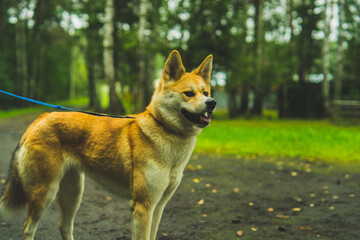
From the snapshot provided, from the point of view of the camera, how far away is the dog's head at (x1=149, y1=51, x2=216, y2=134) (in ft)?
9.59

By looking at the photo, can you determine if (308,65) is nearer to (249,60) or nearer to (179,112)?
(249,60)

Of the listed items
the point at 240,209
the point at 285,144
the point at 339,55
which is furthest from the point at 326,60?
the point at 240,209

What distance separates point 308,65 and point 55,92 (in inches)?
1165

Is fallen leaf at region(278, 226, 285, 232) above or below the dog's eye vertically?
below

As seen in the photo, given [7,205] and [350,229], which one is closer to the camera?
[7,205]

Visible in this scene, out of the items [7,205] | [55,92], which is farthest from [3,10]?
[7,205]

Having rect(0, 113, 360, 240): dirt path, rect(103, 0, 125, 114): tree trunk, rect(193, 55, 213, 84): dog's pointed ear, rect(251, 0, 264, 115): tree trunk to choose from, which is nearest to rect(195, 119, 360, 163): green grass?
rect(0, 113, 360, 240): dirt path

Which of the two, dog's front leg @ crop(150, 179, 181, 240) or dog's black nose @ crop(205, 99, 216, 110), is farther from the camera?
dog's front leg @ crop(150, 179, 181, 240)

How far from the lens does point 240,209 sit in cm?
511

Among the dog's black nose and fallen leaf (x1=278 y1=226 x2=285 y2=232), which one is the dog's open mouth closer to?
the dog's black nose

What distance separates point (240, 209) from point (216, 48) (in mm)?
17180

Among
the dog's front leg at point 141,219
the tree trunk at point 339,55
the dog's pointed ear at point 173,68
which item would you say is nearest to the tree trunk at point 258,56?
the tree trunk at point 339,55

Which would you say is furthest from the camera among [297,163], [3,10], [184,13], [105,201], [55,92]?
[55,92]

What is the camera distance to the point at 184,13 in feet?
69.3
